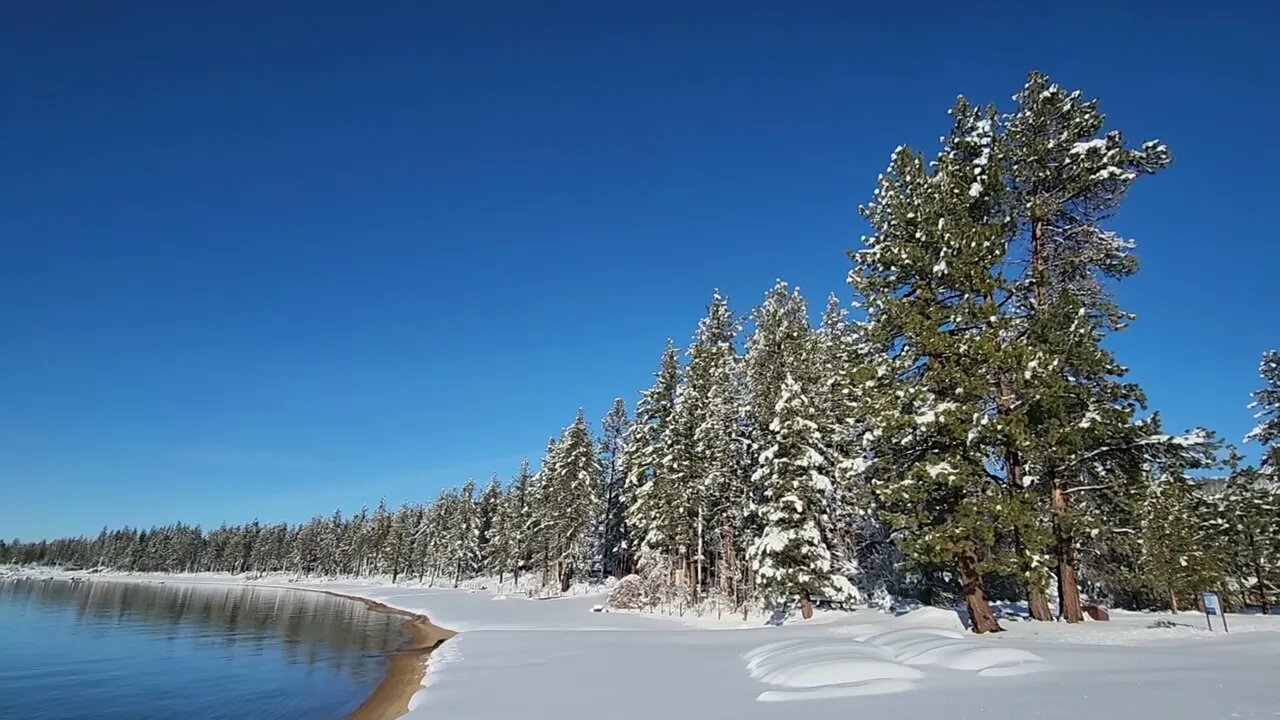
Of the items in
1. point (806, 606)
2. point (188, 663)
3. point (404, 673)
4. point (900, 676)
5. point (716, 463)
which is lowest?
point (188, 663)

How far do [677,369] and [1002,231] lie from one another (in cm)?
3180

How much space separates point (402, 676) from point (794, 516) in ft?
51.8

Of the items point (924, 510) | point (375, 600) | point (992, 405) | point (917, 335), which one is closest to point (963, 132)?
point (917, 335)

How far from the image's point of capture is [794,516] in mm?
27328

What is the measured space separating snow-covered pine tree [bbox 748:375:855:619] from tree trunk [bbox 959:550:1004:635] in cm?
964

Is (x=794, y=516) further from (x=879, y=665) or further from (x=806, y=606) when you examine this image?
(x=879, y=665)

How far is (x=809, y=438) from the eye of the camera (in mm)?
28688

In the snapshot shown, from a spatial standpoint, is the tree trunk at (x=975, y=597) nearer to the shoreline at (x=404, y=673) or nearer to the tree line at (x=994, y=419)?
the tree line at (x=994, y=419)

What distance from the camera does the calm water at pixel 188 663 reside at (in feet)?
61.4

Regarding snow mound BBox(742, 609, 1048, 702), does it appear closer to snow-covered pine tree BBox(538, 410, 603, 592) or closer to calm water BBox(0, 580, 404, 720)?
calm water BBox(0, 580, 404, 720)

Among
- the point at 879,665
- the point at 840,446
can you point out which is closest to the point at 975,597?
the point at 879,665

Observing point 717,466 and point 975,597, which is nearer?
point 975,597

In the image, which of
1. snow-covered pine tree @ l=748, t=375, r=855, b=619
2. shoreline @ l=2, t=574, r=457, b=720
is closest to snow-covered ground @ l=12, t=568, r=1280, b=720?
shoreline @ l=2, t=574, r=457, b=720

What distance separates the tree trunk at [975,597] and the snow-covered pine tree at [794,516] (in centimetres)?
964
